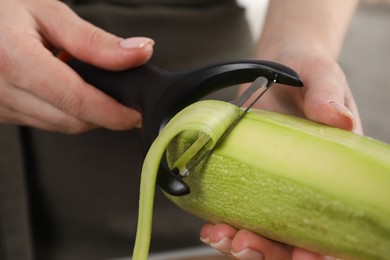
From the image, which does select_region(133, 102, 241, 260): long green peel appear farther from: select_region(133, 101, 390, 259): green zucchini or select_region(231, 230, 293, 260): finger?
select_region(231, 230, 293, 260): finger

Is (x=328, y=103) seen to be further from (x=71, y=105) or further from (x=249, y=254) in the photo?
(x=71, y=105)

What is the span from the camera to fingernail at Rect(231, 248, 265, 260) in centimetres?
63

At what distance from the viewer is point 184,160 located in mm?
612

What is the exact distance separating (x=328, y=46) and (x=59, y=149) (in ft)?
1.69

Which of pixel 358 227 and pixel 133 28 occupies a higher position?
pixel 133 28

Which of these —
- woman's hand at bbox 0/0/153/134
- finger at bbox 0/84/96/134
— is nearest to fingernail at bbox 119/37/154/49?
woman's hand at bbox 0/0/153/134

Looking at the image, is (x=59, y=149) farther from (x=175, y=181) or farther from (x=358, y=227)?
(x=358, y=227)

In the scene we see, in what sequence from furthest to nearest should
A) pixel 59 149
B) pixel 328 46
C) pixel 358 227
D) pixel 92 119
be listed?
pixel 59 149
pixel 328 46
pixel 92 119
pixel 358 227

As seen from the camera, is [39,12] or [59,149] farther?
[59,149]

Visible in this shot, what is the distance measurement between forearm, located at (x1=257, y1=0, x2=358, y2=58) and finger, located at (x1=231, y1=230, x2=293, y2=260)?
1.15 ft

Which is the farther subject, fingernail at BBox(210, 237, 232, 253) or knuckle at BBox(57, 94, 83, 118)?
knuckle at BBox(57, 94, 83, 118)

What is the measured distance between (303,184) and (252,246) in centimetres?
12

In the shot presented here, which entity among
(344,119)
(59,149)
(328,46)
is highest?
(328,46)

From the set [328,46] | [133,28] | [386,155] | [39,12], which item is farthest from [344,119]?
[133,28]
